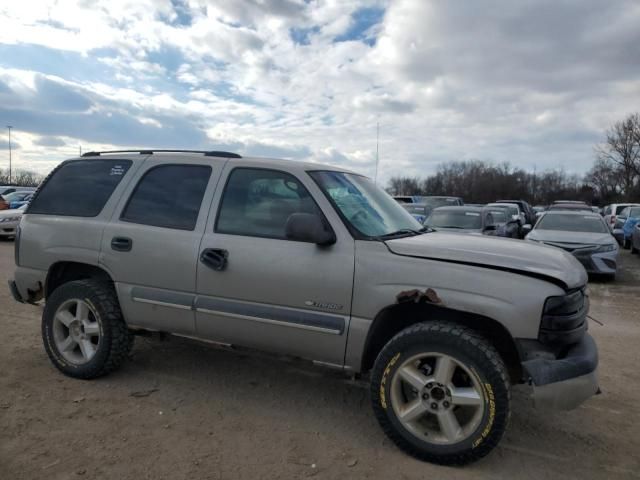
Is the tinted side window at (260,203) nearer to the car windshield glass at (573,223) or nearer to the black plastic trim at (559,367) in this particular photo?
the black plastic trim at (559,367)

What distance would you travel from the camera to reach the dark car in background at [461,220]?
11039 millimetres

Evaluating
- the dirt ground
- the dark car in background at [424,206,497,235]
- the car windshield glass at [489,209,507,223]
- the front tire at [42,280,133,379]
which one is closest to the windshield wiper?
the dirt ground

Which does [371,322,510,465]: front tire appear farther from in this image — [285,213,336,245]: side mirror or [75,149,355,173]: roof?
[75,149,355,173]: roof

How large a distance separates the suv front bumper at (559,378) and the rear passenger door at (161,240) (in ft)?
7.81

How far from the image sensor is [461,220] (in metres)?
11.4

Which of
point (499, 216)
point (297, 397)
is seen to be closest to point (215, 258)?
point (297, 397)

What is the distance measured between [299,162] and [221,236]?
84 cm

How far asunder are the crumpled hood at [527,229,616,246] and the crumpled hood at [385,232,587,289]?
7386 mm

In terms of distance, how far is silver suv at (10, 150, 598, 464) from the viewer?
9.62 feet

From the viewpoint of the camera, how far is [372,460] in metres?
3.06

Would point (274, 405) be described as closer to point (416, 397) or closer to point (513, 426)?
point (416, 397)

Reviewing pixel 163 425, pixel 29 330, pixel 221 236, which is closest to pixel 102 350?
pixel 163 425

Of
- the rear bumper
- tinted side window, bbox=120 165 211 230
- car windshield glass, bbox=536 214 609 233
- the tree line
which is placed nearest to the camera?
tinted side window, bbox=120 165 211 230

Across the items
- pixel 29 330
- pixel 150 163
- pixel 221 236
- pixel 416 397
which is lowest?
pixel 29 330
